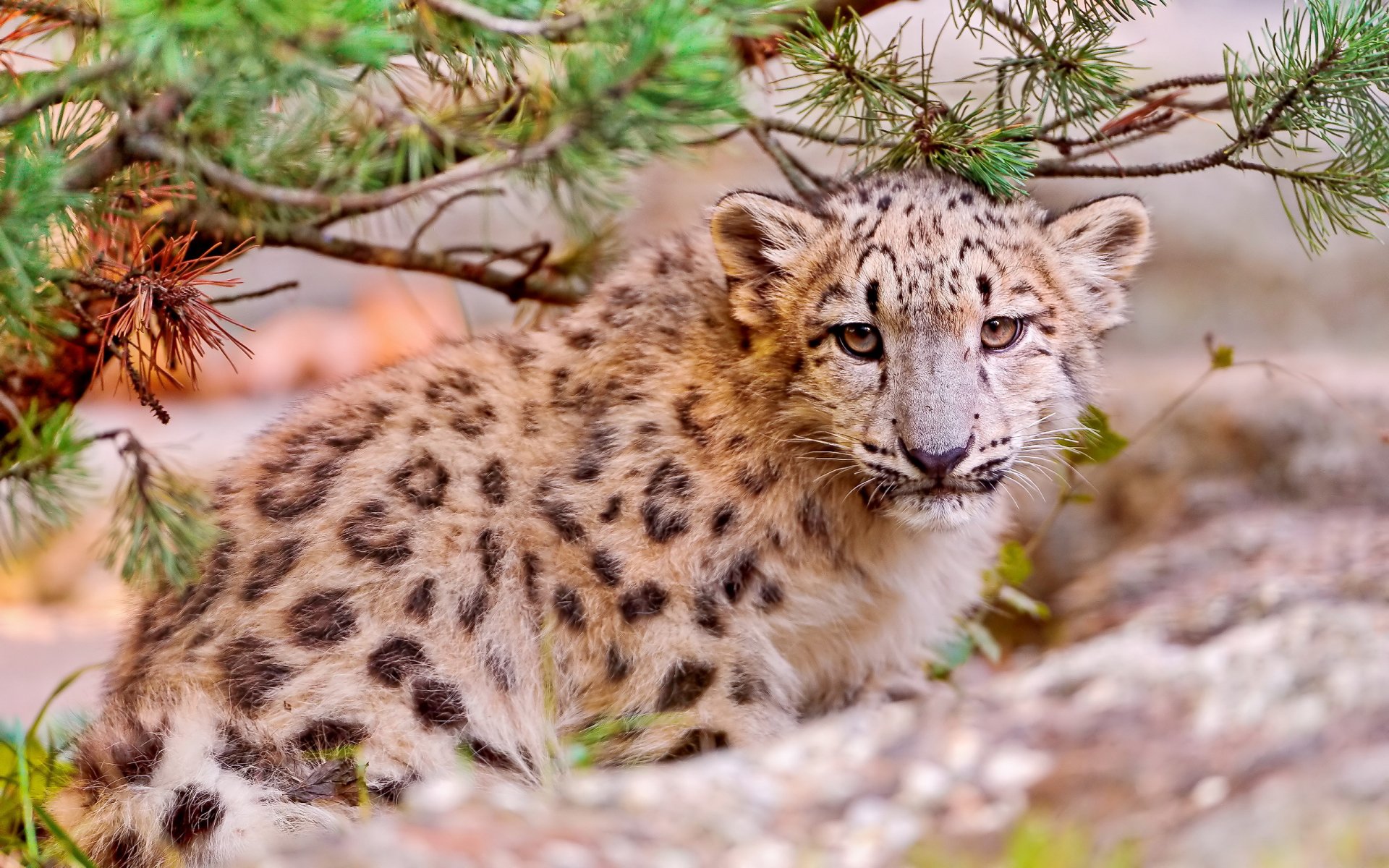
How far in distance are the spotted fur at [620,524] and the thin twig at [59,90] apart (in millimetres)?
1492

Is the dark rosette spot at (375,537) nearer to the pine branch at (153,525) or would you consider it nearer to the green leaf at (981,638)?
the pine branch at (153,525)

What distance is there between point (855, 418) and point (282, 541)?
174 centimetres

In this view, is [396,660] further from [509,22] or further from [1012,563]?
[1012,563]

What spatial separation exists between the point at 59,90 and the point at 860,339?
2207 millimetres

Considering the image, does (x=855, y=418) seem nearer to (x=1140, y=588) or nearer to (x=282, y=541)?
(x=282, y=541)

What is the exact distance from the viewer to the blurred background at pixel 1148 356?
6.98 m

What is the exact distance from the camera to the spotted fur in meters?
3.43

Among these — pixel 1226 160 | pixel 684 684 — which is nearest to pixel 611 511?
pixel 684 684

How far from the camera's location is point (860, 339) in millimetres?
3717

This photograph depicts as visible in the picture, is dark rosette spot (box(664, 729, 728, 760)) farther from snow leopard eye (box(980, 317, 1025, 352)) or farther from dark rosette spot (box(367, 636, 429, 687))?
snow leopard eye (box(980, 317, 1025, 352))

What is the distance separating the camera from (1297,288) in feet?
31.1

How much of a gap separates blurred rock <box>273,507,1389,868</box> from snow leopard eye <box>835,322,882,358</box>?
106cm

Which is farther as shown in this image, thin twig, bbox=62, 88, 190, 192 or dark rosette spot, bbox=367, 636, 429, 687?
dark rosette spot, bbox=367, 636, 429, 687

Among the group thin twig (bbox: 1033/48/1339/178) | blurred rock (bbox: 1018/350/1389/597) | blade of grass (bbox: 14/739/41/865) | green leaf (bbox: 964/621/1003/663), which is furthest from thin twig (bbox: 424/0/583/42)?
blurred rock (bbox: 1018/350/1389/597)
